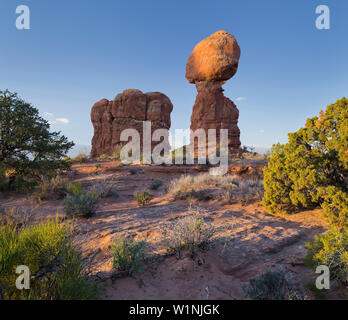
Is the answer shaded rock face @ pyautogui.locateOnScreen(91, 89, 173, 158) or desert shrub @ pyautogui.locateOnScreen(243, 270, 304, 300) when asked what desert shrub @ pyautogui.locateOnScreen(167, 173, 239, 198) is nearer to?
desert shrub @ pyautogui.locateOnScreen(243, 270, 304, 300)

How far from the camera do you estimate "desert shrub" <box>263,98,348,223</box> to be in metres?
3.83

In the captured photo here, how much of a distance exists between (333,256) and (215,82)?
759 inches

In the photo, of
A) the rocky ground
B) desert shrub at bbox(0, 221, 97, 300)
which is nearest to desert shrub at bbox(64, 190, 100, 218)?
the rocky ground

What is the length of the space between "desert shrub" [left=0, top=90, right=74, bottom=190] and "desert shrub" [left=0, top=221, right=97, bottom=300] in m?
7.52

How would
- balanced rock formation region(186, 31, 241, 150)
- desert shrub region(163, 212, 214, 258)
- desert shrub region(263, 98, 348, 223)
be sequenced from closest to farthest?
1. desert shrub region(163, 212, 214, 258)
2. desert shrub region(263, 98, 348, 223)
3. balanced rock formation region(186, 31, 241, 150)

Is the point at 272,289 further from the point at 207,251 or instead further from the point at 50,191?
the point at 50,191

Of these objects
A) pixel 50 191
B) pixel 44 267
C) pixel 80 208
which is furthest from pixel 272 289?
pixel 50 191

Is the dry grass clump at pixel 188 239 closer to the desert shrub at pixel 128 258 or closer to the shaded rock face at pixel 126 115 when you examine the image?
the desert shrub at pixel 128 258

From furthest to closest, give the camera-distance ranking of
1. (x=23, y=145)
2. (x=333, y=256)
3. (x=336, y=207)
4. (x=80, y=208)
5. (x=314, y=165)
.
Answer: (x=23, y=145)
(x=80, y=208)
(x=314, y=165)
(x=336, y=207)
(x=333, y=256)

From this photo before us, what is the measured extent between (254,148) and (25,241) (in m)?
20.1

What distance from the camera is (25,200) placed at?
21.7 ft

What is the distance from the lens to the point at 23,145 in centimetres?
808

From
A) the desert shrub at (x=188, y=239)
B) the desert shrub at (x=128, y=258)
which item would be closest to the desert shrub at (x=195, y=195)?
the desert shrub at (x=188, y=239)
